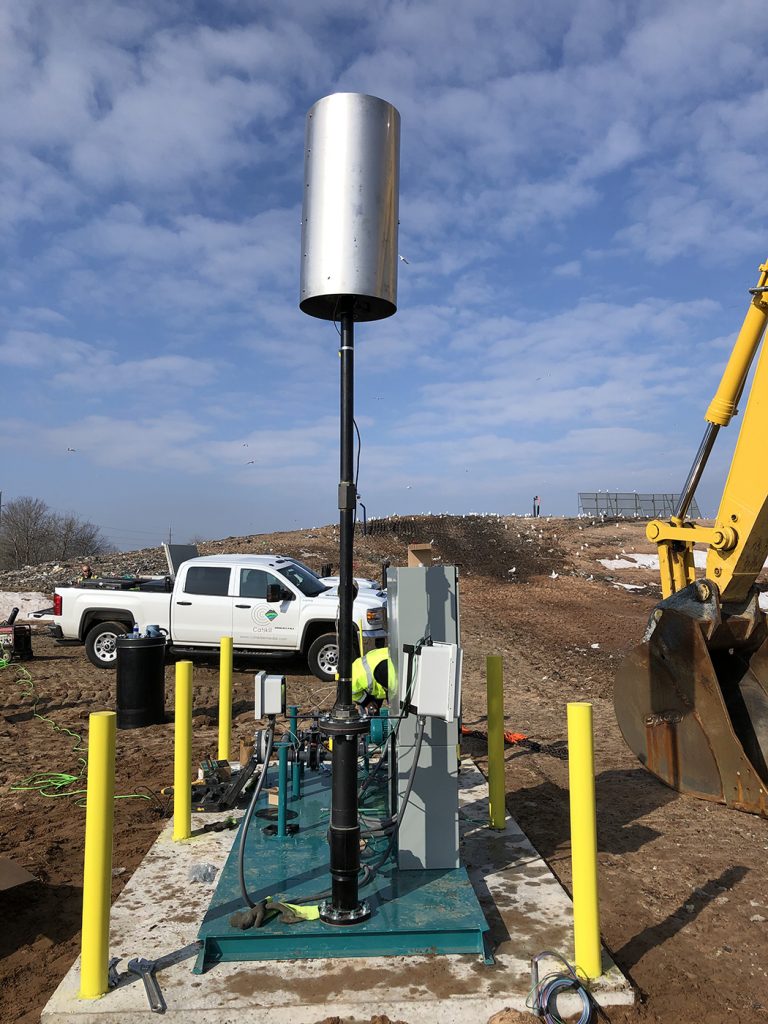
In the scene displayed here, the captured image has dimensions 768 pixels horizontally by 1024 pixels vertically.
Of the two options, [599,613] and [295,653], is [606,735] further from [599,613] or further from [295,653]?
[599,613]

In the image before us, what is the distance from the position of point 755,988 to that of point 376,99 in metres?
5.02

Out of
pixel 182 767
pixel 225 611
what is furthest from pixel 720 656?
pixel 225 611

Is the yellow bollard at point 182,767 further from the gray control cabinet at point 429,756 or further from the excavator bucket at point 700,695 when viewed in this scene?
the excavator bucket at point 700,695

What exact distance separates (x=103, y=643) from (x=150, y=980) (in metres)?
9.95

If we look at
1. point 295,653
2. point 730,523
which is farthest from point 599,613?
point 730,523

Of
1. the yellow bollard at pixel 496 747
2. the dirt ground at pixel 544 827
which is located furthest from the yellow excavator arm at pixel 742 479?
the yellow bollard at pixel 496 747

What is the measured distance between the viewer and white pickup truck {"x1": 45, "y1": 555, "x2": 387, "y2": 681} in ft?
40.0

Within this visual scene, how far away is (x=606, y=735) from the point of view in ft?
30.1

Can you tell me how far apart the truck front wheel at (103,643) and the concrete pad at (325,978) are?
8.62m

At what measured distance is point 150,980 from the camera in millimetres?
3662

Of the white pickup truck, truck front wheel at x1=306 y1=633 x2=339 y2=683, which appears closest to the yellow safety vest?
the white pickup truck

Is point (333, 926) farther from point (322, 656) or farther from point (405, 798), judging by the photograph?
point (322, 656)

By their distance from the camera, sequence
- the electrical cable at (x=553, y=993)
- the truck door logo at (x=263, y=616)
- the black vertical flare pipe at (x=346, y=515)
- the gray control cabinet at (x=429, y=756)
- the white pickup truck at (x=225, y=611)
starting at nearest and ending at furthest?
the electrical cable at (x=553, y=993), the black vertical flare pipe at (x=346, y=515), the gray control cabinet at (x=429, y=756), the white pickup truck at (x=225, y=611), the truck door logo at (x=263, y=616)

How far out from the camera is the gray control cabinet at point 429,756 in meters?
4.80
